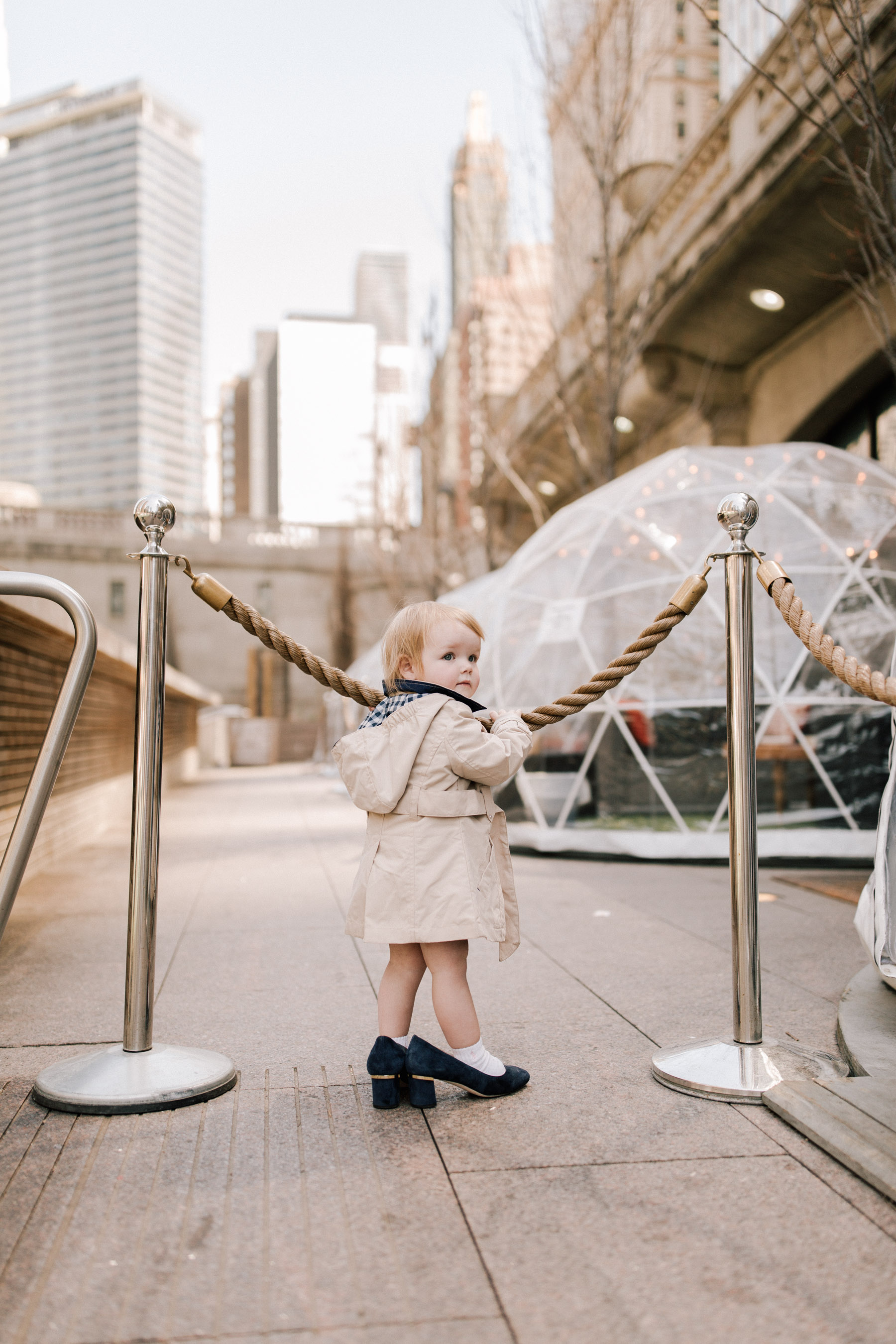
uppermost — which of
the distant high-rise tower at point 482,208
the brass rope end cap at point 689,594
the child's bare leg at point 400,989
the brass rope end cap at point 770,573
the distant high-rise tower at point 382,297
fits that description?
the distant high-rise tower at point 382,297

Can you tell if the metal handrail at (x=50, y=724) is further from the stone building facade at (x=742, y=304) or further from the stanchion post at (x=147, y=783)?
the stone building facade at (x=742, y=304)

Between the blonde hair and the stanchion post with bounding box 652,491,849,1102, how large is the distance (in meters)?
0.78

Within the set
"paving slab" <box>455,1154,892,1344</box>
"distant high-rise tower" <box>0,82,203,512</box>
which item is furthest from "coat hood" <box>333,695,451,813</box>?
"distant high-rise tower" <box>0,82,203,512</box>

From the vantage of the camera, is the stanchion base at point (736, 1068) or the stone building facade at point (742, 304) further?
the stone building facade at point (742, 304)

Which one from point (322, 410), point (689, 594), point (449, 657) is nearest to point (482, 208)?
point (689, 594)

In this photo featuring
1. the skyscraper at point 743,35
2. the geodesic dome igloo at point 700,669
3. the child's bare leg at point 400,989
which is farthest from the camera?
the skyscraper at point 743,35

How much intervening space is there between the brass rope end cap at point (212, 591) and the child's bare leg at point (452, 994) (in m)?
1.26

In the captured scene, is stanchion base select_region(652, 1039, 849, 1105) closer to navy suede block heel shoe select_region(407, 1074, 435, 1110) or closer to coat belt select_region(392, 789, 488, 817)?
navy suede block heel shoe select_region(407, 1074, 435, 1110)

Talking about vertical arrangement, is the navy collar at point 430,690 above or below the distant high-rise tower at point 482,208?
below

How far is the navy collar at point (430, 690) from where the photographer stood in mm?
3064

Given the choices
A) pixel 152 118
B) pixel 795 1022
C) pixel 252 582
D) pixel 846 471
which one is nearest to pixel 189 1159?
pixel 795 1022

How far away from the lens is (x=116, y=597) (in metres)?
41.5

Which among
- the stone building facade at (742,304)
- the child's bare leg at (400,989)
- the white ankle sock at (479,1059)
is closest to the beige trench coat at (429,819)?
the child's bare leg at (400,989)

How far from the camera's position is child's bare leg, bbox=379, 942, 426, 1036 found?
9.98 ft
